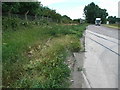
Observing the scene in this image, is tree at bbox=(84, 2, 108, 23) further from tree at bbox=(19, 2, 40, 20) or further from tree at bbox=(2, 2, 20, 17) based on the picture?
tree at bbox=(2, 2, 20, 17)

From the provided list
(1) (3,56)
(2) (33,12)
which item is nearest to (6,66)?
(1) (3,56)

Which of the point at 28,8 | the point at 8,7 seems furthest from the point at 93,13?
the point at 8,7

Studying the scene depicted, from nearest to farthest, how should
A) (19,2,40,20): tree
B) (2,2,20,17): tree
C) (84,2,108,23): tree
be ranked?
(2,2,20,17): tree < (19,2,40,20): tree < (84,2,108,23): tree

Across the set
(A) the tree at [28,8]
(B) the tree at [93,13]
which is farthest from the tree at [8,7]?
(B) the tree at [93,13]

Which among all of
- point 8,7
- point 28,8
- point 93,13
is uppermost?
point 93,13

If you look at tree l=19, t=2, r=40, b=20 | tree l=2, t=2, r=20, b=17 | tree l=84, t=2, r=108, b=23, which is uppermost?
tree l=84, t=2, r=108, b=23

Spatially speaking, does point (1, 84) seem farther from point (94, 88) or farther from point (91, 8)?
point (91, 8)

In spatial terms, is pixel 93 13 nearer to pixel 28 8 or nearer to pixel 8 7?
pixel 28 8

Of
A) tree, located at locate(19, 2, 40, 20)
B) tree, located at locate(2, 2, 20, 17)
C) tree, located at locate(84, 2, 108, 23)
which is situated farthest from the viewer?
tree, located at locate(84, 2, 108, 23)

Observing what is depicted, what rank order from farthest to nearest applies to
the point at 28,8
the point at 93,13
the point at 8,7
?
the point at 93,13 → the point at 28,8 → the point at 8,7

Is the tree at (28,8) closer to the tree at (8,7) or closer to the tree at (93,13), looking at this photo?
the tree at (8,7)

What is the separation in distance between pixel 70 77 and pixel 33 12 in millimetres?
29291

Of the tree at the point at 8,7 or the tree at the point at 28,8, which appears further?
the tree at the point at 28,8

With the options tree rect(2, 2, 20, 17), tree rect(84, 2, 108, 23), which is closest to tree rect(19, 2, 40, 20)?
tree rect(2, 2, 20, 17)
